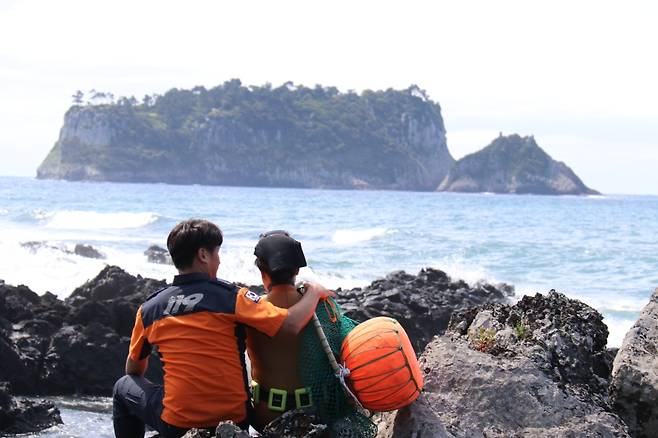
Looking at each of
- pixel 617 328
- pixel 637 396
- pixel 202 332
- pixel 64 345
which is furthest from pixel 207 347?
pixel 617 328

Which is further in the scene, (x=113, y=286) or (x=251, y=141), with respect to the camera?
(x=251, y=141)

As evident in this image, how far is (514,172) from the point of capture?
160250mm

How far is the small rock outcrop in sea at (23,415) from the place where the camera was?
7.98m

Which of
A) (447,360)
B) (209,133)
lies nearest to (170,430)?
(447,360)

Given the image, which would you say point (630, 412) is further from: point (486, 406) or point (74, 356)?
point (74, 356)

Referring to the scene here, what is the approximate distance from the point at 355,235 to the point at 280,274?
3626cm

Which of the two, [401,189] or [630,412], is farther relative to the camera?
[401,189]

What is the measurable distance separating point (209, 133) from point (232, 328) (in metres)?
170

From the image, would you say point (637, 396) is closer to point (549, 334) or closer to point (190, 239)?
point (549, 334)

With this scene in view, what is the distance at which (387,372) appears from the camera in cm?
439

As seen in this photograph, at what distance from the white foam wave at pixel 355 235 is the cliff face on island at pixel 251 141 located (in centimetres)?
12232

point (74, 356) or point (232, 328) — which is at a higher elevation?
point (232, 328)

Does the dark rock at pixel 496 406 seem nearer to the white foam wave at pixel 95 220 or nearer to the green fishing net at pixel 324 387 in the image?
the green fishing net at pixel 324 387

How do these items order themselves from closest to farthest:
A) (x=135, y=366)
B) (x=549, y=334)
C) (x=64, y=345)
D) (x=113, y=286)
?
(x=135, y=366)
(x=549, y=334)
(x=64, y=345)
(x=113, y=286)
